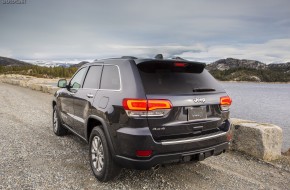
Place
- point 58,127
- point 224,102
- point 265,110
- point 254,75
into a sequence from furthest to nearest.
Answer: point 254,75, point 265,110, point 58,127, point 224,102

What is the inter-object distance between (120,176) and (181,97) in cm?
171

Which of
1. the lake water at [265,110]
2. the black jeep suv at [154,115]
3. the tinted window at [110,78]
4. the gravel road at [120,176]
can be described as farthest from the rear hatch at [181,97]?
the lake water at [265,110]

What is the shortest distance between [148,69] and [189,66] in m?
0.65

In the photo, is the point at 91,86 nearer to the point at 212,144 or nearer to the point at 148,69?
the point at 148,69

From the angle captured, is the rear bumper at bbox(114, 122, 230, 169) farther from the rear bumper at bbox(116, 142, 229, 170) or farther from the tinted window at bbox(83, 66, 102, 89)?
the tinted window at bbox(83, 66, 102, 89)

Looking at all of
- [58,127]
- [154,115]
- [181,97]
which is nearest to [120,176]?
[154,115]

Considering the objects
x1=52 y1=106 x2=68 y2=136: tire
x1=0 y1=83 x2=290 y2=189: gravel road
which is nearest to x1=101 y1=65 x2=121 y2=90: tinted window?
x1=0 y1=83 x2=290 y2=189: gravel road

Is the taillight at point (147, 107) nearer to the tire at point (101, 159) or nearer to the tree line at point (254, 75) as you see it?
the tire at point (101, 159)

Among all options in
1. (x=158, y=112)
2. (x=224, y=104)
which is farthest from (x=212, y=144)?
(x=158, y=112)

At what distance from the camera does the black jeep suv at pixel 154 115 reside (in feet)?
11.2

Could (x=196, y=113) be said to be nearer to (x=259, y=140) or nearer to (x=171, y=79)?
(x=171, y=79)

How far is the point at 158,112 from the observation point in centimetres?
342

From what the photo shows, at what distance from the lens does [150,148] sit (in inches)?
134

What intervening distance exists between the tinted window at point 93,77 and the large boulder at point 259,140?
308cm
